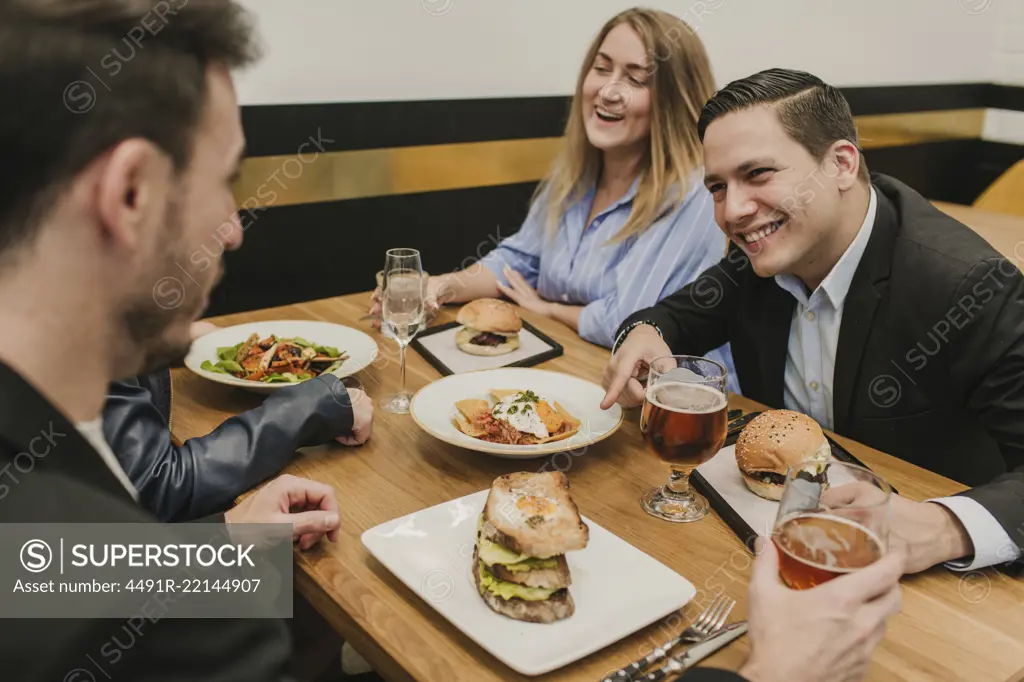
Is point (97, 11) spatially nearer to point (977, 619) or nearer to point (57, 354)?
point (57, 354)

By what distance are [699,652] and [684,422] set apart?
36cm

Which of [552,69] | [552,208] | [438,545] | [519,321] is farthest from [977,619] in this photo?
[552,69]

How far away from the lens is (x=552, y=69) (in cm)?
364

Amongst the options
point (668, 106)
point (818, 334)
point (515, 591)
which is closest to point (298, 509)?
point (515, 591)

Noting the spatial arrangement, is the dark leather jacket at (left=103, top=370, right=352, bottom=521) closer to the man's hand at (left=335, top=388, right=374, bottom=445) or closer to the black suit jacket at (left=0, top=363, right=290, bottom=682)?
the man's hand at (left=335, top=388, right=374, bottom=445)

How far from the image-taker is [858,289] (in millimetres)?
1705

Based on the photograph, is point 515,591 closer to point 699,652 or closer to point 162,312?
point 699,652

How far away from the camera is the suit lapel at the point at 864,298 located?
169 centimetres

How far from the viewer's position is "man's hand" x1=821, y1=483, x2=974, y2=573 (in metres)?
1.15

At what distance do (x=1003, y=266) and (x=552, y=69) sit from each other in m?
2.45

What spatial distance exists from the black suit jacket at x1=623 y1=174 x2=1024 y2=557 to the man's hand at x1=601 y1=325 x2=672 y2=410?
0.18 meters

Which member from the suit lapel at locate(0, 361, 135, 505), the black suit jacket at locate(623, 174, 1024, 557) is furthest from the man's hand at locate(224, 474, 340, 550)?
the black suit jacket at locate(623, 174, 1024, 557)

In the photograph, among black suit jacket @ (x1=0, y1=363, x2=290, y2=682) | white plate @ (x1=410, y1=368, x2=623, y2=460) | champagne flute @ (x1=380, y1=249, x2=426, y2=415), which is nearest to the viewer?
black suit jacket @ (x1=0, y1=363, x2=290, y2=682)

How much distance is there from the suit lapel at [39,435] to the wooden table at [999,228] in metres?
2.70
